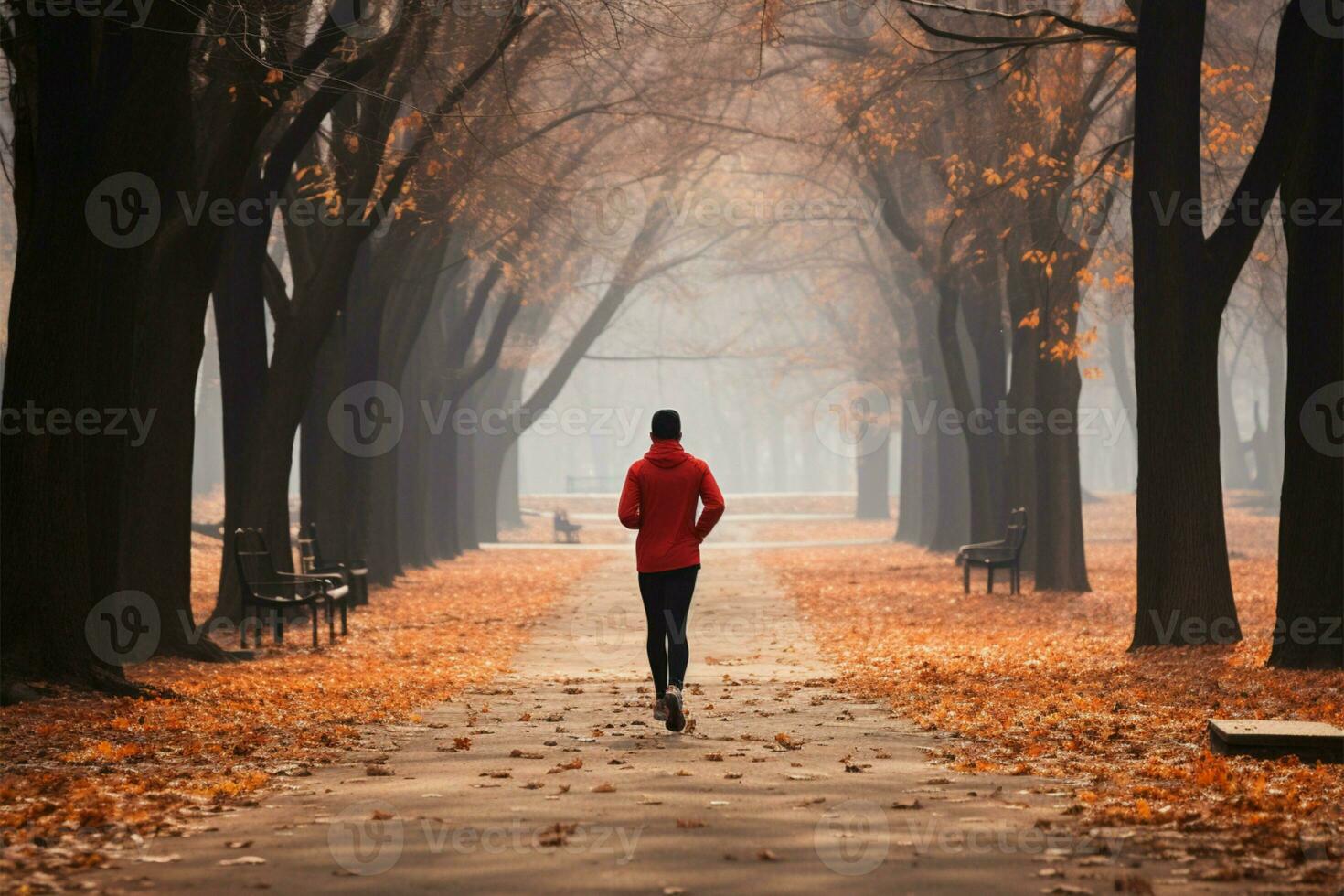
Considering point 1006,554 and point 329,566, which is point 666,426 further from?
point 1006,554

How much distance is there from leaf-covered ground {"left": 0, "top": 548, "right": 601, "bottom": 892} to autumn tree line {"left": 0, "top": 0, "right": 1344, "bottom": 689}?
33.0 inches

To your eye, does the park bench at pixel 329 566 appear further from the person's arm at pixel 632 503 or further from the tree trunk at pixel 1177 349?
the person's arm at pixel 632 503

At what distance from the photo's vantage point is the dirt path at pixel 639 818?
550cm

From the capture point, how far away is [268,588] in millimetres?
16797

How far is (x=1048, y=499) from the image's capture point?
72.6 feet

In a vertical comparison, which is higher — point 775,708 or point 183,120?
point 183,120

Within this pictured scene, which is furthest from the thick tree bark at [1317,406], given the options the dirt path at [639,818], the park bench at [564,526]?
the park bench at [564,526]

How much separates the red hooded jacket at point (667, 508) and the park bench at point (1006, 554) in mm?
12674

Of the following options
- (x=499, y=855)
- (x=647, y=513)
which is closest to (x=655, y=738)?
(x=647, y=513)

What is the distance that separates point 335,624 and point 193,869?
13.5 metres

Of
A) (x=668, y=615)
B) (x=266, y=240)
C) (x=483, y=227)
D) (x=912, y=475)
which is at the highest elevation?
(x=483, y=227)

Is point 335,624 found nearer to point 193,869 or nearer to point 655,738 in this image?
point 655,738

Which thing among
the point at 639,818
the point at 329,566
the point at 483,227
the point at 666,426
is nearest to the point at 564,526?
the point at 483,227

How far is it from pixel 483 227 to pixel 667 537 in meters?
16.1
